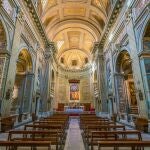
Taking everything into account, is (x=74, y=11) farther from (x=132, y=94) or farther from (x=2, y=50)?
(x=2, y=50)

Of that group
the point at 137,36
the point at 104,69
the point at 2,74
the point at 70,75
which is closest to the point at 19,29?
the point at 2,74

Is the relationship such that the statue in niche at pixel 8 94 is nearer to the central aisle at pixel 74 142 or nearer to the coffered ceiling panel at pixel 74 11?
the central aisle at pixel 74 142

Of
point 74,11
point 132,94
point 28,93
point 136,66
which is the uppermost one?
point 74,11

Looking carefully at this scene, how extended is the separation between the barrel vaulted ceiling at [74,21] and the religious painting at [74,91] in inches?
199

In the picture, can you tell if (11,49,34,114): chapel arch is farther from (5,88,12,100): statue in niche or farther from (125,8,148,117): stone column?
(125,8,148,117): stone column

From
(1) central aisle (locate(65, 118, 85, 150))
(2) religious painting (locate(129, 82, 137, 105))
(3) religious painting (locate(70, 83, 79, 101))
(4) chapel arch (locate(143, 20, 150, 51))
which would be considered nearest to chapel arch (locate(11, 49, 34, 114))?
(1) central aisle (locate(65, 118, 85, 150))

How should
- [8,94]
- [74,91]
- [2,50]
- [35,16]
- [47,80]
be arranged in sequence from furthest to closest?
[74,91]
[47,80]
[35,16]
[8,94]
[2,50]

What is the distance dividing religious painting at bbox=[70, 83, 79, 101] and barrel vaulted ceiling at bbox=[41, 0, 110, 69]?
506 cm

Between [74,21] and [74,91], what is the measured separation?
12.8 meters

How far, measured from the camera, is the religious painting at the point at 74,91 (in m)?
26.2

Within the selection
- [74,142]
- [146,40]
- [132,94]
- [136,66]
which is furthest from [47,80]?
[74,142]

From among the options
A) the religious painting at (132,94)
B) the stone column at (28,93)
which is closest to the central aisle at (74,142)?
the stone column at (28,93)

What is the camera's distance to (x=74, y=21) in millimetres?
20344

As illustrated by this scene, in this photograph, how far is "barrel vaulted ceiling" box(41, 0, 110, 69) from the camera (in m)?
16.3
